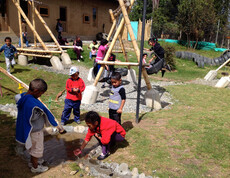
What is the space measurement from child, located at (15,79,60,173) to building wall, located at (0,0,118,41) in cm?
1319

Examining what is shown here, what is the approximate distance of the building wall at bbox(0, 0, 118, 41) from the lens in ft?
49.0

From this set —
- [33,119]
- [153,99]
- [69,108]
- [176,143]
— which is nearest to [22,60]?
[69,108]

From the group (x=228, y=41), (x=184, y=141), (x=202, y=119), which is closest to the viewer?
(x=184, y=141)

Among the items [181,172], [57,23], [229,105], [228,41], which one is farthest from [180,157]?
[228,41]

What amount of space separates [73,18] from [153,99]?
1425 cm

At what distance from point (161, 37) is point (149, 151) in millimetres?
25090

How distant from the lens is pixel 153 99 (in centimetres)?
682

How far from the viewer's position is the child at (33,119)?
319 cm

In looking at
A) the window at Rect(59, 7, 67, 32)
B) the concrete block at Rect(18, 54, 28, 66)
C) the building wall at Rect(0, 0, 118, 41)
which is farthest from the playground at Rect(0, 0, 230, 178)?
the window at Rect(59, 7, 67, 32)

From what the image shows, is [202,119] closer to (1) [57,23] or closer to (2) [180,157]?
(2) [180,157]

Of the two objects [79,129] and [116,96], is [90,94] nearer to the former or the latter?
[79,129]

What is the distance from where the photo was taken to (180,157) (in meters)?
3.72

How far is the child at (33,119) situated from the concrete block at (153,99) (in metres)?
3.96

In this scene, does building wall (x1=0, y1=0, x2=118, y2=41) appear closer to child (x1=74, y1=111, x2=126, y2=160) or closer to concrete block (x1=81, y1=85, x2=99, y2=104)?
concrete block (x1=81, y1=85, x2=99, y2=104)
